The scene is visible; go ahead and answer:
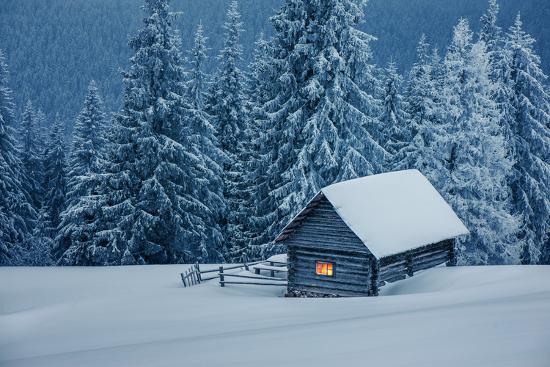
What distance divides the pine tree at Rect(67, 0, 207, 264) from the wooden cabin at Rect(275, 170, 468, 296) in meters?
9.84

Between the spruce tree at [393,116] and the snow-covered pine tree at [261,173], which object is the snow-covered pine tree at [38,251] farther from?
the spruce tree at [393,116]

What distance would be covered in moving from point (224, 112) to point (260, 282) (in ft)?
57.1

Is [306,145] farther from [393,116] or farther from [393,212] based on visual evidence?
[393,116]

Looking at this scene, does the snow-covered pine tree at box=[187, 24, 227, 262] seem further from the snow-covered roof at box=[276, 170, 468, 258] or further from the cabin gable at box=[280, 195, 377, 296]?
the snow-covered roof at box=[276, 170, 468, 258]

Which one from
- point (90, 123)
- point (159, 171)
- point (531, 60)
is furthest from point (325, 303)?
point (90, 123)

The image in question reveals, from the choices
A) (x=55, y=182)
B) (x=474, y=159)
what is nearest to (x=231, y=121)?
(x=474, y=159)

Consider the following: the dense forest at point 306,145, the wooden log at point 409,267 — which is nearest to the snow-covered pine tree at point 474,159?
the dense forest at point 306,145

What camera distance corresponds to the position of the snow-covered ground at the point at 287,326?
28.3 feet

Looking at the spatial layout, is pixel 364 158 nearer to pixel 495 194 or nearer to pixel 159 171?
pixel 495 194

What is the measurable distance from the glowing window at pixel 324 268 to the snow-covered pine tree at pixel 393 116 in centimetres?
1662

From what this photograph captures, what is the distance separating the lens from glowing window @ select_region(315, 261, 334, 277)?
79.2ft

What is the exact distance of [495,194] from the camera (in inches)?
1253

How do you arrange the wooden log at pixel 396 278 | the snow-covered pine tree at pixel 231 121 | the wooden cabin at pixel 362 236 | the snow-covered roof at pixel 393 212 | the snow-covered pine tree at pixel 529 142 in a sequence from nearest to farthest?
the snow-covered roof at pixel 393 212 → the wooden cabin at pixel 362 236 → the wooden log at pixel 396 278 → the snow-covered pine tree at pixel 529 142 → the snow-covered pine tree at pixel 231 121

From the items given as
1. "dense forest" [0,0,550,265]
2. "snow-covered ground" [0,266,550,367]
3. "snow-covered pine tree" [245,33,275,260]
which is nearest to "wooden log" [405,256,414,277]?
"snow-covered ground" [0,266,550,367]
